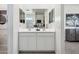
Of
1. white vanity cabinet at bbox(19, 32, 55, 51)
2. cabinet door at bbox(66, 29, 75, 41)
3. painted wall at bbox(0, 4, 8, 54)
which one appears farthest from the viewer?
white vanity cabinet at bbox(19, 32, 55, 51)

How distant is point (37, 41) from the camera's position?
4.68 m

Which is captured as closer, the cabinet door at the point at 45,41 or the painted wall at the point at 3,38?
the painted wall at the point at 3,38

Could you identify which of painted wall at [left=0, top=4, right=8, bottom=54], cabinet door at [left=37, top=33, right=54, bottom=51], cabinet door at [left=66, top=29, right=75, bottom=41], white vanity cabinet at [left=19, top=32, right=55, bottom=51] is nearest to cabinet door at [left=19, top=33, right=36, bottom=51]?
white vanity cabinet at [left=19, top=32, right=55, bottom=51]

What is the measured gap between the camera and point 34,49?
464cm

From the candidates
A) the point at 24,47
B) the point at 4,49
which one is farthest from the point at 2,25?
the point at 24,47

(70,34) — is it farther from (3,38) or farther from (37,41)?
(3,38)

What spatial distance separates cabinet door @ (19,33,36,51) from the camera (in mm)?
4566

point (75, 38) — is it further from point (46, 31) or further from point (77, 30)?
point (46, 31)

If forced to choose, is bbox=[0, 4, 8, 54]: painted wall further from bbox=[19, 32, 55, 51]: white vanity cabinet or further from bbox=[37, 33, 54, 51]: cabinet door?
bbox=[37, 33, 54, 51]: cabinet door

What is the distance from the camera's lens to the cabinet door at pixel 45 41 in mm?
4605

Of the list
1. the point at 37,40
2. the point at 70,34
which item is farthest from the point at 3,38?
the point at 70,34

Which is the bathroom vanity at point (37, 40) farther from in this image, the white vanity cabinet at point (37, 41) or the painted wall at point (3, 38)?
the painted wall at point (3, 38)

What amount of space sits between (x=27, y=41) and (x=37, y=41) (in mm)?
365

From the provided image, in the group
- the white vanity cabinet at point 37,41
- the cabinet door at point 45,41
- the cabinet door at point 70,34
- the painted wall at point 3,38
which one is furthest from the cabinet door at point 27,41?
the painted wall at point 3,38
